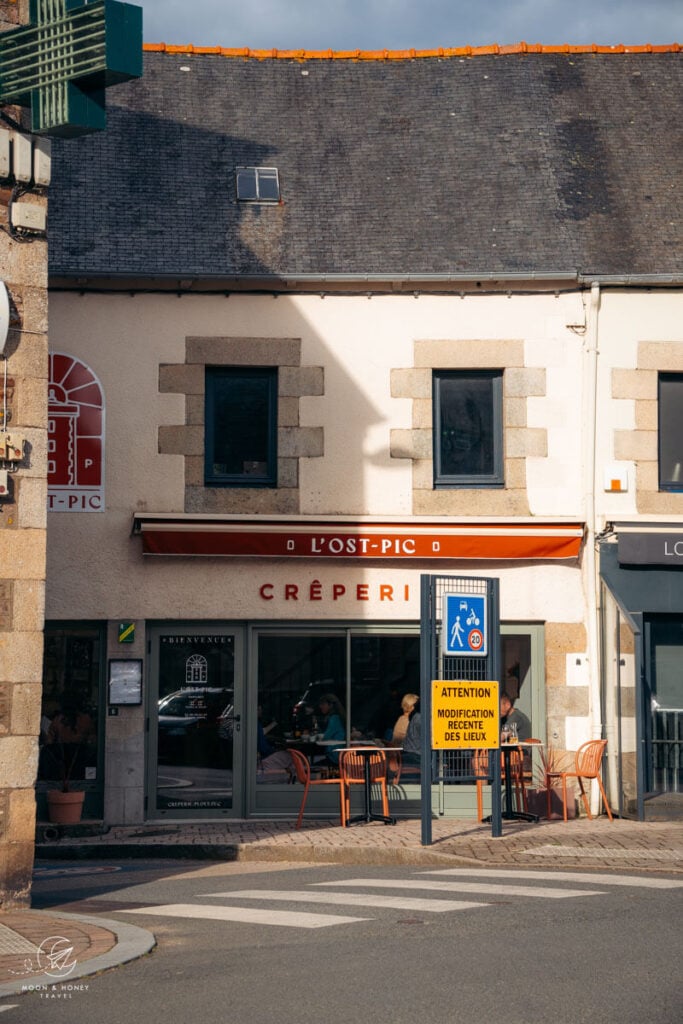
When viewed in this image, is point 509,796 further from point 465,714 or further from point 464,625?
point 464,625

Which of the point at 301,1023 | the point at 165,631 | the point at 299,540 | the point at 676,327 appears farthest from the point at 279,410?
the point at 301,1023

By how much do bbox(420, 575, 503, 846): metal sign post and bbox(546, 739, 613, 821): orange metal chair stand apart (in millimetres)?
1508

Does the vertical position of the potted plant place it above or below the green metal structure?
below

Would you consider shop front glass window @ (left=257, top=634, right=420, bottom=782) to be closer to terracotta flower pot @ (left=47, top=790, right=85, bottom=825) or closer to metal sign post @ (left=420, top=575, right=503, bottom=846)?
terracotta flower pot @ (left=47, top=790, right=85, bottom=825)

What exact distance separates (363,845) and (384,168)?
27.6 feet

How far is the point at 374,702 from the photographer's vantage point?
1666 centimetres

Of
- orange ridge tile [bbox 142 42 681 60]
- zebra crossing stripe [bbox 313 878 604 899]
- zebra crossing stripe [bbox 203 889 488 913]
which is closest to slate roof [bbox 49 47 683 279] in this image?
orange ridge tile [bbox 142 42 681 60]

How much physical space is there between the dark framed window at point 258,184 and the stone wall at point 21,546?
6990mm

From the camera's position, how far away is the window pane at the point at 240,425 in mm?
16750

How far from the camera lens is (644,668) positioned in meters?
16.4

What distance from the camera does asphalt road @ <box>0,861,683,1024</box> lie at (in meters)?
6.58

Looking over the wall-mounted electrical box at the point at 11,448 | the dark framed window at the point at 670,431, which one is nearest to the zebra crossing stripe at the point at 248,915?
the wall-mounted electrical box at the point at 11,448

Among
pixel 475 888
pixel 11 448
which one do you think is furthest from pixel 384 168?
pixel 475 888

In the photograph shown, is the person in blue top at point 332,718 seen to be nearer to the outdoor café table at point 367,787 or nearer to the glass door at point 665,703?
the outdoor café table at point 367,787
